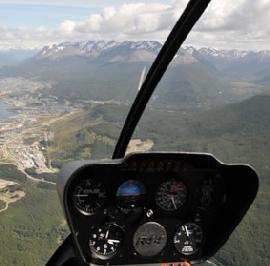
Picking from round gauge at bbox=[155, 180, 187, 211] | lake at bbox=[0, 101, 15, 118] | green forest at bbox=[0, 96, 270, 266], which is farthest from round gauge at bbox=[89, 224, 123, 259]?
lake at bbox=[0, 101, 15, 118]

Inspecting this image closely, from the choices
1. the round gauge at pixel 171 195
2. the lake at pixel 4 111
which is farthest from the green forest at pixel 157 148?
the lake at pixel 4 111

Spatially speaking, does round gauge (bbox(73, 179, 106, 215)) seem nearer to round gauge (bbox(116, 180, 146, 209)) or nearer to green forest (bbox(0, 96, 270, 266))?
round gauge (bbox(116, 180, 146, 209))

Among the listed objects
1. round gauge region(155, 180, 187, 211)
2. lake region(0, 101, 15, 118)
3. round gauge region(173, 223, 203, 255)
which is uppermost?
round gauge region(155, 180, 187, 211)

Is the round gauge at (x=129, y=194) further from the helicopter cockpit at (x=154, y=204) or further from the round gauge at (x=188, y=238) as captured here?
the round gauge at (x=188, y=238)

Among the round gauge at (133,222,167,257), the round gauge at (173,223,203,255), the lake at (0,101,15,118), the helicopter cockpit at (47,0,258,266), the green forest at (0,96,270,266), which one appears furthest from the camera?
the lake at (0,101,15,118)

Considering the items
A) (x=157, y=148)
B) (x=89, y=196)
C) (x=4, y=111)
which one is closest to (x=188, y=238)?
(x=89, y=196)

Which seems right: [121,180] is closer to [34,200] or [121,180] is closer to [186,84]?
[34,200]

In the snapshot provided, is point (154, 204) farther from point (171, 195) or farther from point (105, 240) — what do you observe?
point (105, 240)
